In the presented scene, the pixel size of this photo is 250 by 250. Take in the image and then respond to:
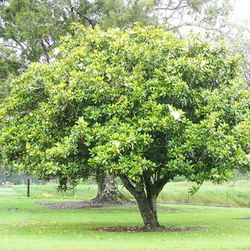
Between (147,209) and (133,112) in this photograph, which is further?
(147,209)

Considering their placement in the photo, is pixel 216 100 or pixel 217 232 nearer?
pixel 216 100

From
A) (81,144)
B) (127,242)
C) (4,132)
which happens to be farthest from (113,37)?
(127,242)

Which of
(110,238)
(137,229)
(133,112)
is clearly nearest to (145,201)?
(137,229)

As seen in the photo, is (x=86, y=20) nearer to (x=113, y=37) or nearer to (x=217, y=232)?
(x=113, y=37)

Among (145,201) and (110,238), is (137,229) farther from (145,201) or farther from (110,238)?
(110,238)

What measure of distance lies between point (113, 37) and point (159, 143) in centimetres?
452

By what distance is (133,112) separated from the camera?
42.5 ft

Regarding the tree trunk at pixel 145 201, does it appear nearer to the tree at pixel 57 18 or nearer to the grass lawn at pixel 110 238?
the grass lawn at pixel 110 238

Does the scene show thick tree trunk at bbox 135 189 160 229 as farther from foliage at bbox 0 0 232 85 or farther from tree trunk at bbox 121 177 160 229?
foliage at bbox 0 0 232 85

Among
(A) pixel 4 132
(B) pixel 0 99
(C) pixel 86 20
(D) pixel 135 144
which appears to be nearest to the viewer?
(D) pixel 135 144

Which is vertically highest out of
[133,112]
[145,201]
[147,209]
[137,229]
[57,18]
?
[57,18]

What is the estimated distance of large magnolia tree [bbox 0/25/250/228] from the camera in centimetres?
1238

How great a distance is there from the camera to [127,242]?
1242cm

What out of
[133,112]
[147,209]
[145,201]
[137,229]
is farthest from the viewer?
[137,229]
